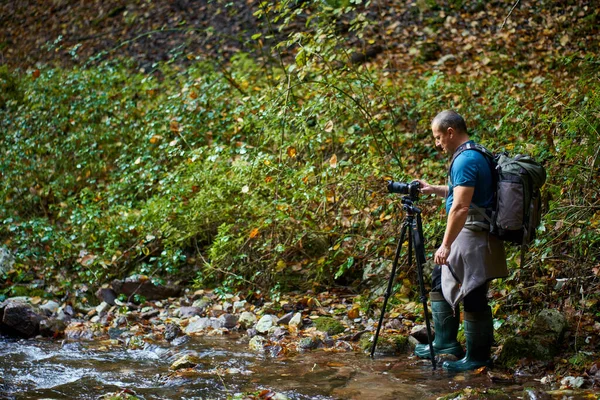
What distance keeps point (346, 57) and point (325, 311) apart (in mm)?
2740

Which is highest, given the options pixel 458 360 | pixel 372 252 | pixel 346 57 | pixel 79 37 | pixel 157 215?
pixel 79 37

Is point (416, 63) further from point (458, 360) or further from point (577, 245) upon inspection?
point (458, 360)

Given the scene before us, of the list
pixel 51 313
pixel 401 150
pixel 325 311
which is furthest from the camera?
pixel 401 150

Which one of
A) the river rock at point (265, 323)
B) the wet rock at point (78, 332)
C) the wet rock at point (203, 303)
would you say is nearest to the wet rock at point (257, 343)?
the river rock at point (265, 323)

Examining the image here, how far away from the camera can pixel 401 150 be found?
7.27m

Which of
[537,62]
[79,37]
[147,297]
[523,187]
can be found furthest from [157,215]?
[79,37]

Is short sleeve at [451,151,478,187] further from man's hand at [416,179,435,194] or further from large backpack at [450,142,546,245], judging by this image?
man's hand at [416,179,435,194]

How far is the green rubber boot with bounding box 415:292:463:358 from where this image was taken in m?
4.47

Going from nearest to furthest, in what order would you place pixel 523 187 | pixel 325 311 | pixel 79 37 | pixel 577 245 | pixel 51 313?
pixel 523 187
pixel 577 245
pixel 325 311
pixel 51 313
pixel 79 37

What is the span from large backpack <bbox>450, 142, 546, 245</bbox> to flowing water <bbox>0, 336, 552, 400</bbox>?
3.22 ft

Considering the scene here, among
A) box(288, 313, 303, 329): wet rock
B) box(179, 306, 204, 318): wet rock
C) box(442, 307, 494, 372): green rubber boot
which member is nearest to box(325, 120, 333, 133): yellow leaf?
box(288, 313, 303, 329): wet rock

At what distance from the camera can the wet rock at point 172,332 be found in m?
5.49

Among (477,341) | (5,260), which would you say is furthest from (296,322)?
(5,260)

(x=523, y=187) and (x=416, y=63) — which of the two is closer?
(x=523, y=187)
